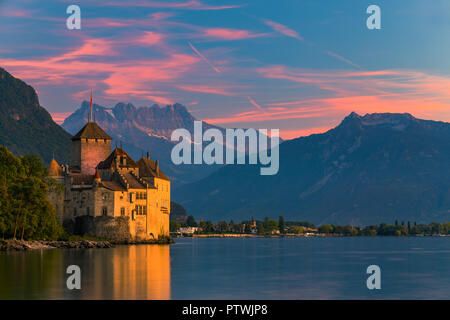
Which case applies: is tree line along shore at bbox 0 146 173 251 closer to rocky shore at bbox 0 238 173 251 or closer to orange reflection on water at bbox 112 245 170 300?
rocky shore at bbox 0 238 173 251

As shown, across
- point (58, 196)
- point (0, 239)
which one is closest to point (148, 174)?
point (58, 196)

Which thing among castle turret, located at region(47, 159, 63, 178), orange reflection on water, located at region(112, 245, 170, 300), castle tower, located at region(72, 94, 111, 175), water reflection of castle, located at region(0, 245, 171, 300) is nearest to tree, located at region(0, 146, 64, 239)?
castle turret, located at region(47, 159, 63, 178)

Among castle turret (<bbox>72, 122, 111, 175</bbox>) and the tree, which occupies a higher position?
castle turret (<bbox>72, 122, 111, 175</bbox>)

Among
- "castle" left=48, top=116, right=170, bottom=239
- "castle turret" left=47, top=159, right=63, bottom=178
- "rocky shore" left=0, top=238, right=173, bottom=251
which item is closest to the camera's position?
"rocky shore" left=0, top=238, right=173, bottom=251

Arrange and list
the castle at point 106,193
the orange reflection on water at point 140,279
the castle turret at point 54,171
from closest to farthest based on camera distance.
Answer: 1. the orange reflection on water at point 140,279
2. the castle at point 106,193
3. the castle turret at point 54,171

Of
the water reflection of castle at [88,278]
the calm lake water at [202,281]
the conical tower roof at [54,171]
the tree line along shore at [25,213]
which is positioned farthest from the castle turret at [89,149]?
the water reflection of castle at [88,278]

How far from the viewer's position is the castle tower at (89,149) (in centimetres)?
14262

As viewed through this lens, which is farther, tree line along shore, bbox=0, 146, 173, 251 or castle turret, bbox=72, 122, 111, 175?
castle turret, bbox=72, 122, 111, 175

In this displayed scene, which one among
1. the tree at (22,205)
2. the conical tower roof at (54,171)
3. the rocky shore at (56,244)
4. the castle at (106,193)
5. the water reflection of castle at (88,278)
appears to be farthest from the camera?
the conical tower roof at (54,171)

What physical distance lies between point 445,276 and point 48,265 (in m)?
39.7

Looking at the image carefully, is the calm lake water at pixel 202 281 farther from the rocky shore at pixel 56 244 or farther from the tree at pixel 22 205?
the tree at pixel 22 205

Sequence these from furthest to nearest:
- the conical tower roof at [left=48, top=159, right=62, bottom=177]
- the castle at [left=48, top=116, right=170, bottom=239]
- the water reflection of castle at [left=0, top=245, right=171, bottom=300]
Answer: the conical tower roof at [left=48, top=159, right=62, bottom=177] < the castle at [left=48, top=116, right=170, bottom=239] < the water reflection of castle at [left=0, top=245, right=171, bottom=300]

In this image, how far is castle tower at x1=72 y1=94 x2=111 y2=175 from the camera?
143 m
